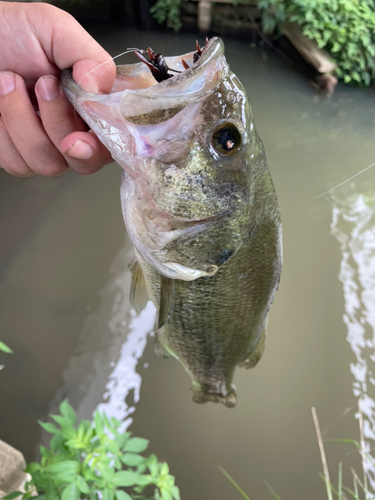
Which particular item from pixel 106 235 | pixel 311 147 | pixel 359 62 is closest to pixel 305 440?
pixel 106 235

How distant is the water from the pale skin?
125 cm

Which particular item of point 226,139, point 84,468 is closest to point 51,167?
point 226,139

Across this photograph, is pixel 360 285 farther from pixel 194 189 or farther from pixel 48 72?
pixel 48 72

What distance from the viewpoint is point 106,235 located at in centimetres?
221

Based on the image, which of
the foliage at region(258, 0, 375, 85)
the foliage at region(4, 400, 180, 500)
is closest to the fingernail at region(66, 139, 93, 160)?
the foliage at region(4, 400, 180, 500)

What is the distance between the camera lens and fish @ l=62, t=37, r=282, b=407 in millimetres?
644

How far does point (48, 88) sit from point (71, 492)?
98 cm

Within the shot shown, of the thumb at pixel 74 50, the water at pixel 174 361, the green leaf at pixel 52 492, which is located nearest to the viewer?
the thumb at pixel 74 50

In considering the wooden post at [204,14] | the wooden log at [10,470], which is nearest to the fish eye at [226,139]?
the wooden log at [10,470]

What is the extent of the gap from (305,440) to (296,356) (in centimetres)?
42

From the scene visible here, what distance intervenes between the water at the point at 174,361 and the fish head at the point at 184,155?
1.14 meters

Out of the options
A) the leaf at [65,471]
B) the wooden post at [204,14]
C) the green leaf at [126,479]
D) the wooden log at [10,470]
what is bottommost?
the wooden log at [10,470]

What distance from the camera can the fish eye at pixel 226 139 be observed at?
695mm

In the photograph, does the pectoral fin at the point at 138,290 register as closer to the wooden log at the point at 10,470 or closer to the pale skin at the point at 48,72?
the pale skin at the point at 48,72
